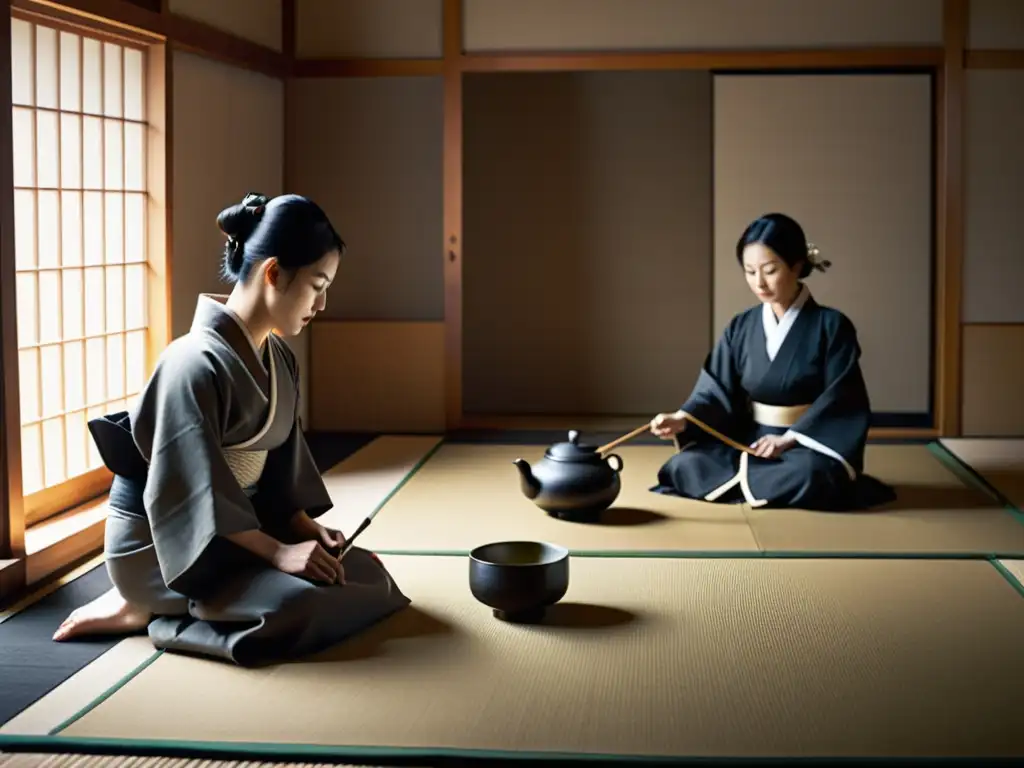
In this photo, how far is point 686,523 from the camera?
14.5ft

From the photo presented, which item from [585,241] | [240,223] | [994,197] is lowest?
[240,223]

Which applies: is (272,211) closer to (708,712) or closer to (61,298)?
(708,712)

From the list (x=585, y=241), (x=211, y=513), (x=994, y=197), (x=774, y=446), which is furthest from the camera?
(x=585, y=241)

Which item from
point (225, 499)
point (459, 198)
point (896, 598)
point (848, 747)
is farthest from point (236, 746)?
point (459, 198)

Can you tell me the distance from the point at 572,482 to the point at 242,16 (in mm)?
2915

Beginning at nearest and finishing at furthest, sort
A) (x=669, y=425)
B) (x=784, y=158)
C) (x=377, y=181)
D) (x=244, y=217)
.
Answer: (x=244, y=217)
(x=669, y=425)
(x=784, y=158)
(x=377, y=181)

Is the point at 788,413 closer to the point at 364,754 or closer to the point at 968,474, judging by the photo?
the point at 968,474

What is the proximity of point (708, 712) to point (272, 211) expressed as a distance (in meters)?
1.48

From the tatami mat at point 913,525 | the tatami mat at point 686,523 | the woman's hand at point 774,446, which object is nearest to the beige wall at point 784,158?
the tatami mat at point 686,523

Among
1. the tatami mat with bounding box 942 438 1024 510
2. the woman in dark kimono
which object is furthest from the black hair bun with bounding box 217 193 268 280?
the tatami mat with bounding box 942 438 1024 510

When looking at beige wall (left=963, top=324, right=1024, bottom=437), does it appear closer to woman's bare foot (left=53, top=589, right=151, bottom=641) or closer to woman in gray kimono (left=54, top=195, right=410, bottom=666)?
woman in gray kimono (left=54, top=195, right=410, bottom=666)

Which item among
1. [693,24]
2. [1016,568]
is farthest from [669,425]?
[693,24]

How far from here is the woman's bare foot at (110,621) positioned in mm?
3117

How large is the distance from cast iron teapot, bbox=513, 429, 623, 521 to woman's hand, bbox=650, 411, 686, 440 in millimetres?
417
